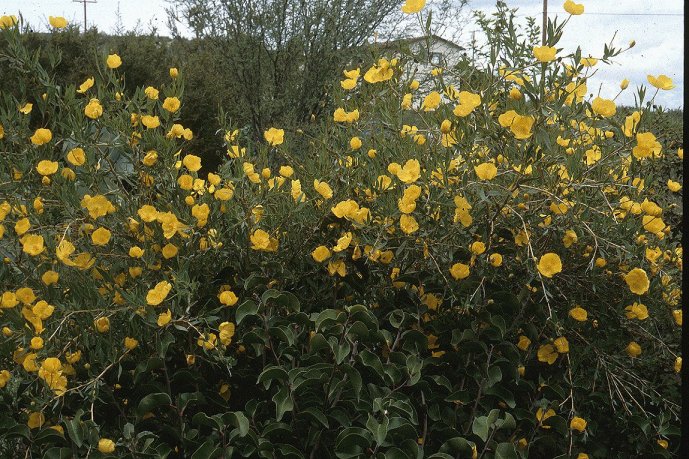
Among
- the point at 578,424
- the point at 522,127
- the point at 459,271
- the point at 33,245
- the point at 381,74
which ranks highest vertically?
the point at 381,74

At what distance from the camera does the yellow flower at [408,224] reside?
2308 mm

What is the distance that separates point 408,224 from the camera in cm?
231

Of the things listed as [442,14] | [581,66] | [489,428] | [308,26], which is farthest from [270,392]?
[442,14]

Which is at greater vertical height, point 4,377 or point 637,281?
point 637,281

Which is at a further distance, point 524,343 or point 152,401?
point 524,343

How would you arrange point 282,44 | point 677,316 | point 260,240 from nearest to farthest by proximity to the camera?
point 260,240
point 677,316
point 282,44

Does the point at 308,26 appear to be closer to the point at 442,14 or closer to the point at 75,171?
the point at 442,14

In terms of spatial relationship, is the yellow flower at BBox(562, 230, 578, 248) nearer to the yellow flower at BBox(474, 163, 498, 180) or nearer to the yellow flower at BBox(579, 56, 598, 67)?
the yellow flower at BBox(474, 163, 498, 180)

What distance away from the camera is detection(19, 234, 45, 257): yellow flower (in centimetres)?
235

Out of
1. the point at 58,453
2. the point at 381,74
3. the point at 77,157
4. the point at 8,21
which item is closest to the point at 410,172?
the point at 381,74

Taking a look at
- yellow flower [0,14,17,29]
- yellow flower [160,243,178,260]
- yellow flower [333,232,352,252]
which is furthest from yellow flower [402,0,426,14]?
yellow flower [0,14,17,29]

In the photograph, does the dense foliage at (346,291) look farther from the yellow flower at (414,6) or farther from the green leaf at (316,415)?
the yellow flower at (414,6)

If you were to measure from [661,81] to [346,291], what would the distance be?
1141 mm

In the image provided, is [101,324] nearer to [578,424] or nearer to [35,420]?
[35,420]
